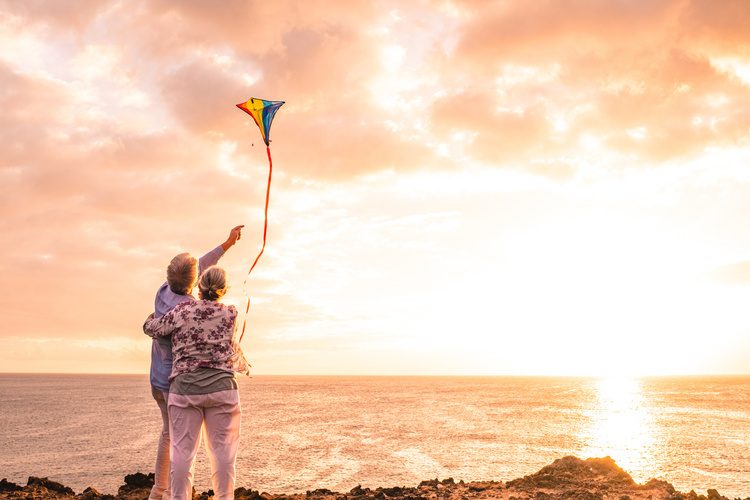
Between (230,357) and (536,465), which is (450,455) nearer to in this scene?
(536,465)

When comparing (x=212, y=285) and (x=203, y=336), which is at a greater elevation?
(x=212, y=285)

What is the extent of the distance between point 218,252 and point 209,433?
1956 mm

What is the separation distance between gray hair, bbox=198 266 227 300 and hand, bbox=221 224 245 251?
116 cm

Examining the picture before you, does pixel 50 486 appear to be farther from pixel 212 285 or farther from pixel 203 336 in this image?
pixel 212 285

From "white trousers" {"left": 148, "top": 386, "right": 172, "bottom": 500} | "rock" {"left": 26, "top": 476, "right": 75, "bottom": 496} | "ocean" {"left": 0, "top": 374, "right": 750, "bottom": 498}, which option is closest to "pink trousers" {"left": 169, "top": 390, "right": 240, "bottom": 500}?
"white trousers" {"left": 148, "top": 386, "right": 172, "bottom": 500}

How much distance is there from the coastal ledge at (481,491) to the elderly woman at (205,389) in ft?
11.9

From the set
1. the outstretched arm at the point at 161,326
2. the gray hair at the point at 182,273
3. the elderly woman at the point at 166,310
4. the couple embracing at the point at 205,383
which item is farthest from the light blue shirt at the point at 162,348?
the couple embracing at the point at 205,383

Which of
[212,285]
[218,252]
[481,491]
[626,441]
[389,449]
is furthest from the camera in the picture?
[626,441]

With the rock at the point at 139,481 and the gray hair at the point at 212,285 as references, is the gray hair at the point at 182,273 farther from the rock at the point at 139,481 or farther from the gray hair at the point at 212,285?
the rock at the point at 139,481

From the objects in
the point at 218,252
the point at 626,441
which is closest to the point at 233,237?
the point at 218,252

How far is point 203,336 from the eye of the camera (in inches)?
198

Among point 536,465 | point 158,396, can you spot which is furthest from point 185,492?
point 536,465

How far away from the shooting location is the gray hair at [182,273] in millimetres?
5621

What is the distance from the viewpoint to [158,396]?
6.02m
